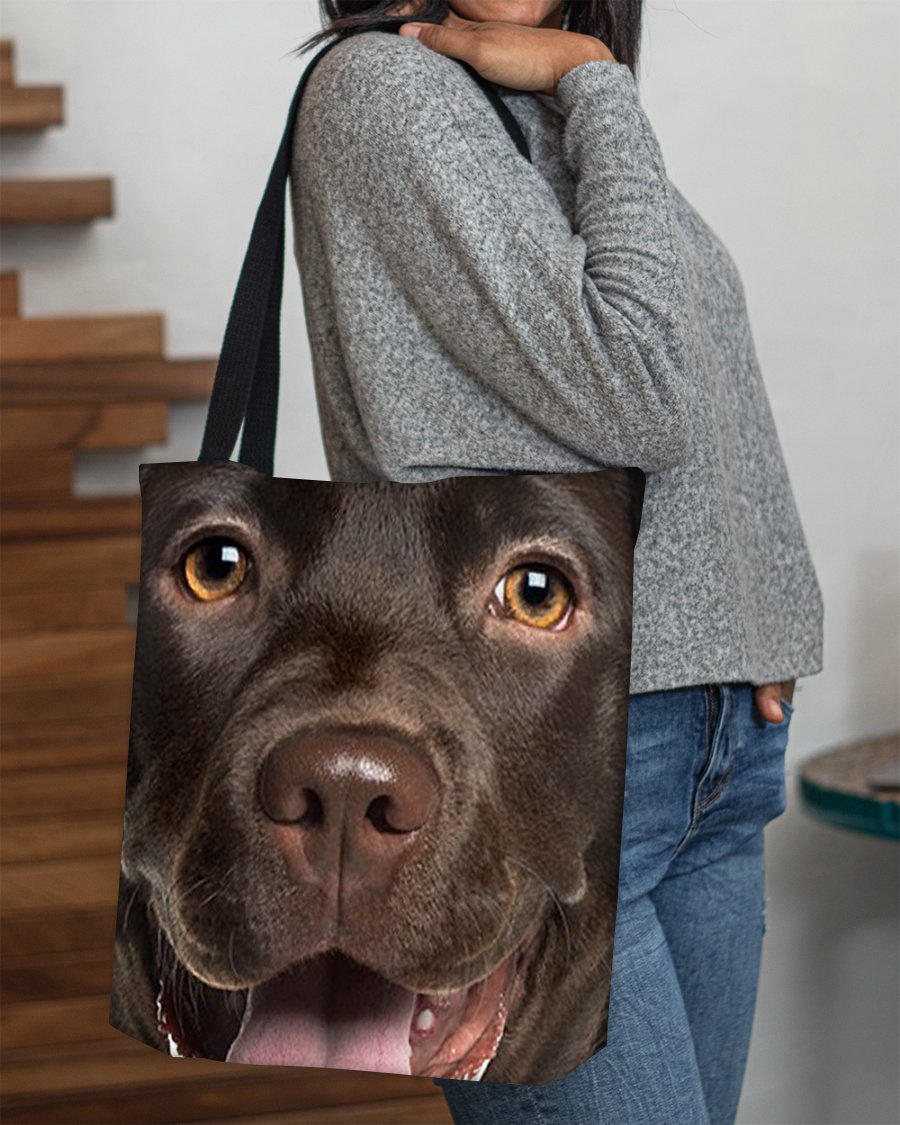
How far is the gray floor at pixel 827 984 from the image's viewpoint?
5.24 ft

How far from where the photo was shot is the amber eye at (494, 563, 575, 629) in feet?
1.84

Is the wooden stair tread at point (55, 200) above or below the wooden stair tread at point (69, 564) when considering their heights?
above

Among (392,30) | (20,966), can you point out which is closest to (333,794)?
(392,30)

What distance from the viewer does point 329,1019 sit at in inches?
22.1

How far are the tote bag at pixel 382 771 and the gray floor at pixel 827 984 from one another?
1101mm

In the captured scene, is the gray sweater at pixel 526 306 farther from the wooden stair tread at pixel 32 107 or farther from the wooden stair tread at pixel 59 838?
the wooden stair tread at pixel 32 107

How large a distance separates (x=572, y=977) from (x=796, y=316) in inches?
45.3

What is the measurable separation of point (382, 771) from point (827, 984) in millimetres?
1263

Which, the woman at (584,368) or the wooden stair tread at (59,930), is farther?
the wooden stair tread at (59,930)

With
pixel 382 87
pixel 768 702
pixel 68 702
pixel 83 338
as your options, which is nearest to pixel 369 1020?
pixel 768 702

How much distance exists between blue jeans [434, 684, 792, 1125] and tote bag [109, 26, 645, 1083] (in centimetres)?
6

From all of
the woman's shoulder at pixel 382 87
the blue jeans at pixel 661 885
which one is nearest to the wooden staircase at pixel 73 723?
the blue jeans at pixel 661 885

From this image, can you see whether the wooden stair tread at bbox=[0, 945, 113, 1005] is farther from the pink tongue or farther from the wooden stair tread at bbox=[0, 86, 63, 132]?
the wooden stair tread at bbox=[0, 86, 63, 132]

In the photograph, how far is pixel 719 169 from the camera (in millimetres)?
1512
